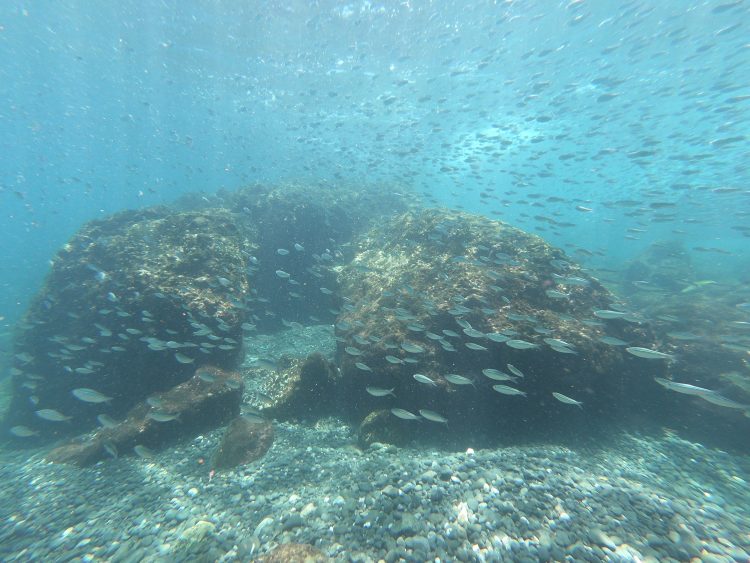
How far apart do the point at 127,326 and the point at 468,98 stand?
34730 millimetres

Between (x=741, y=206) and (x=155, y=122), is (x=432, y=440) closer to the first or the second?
(x=741, y=206)

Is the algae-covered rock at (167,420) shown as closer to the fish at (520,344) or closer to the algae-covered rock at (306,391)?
the algae-covered rock at (306,391)

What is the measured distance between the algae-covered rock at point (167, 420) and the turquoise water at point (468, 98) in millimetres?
644

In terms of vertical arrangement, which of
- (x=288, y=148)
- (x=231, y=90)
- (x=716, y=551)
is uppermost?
(x=288, y=148)

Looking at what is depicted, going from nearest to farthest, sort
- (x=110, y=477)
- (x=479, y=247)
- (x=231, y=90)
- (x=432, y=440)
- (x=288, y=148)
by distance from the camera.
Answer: (x=110, y=477), (x=432, y=440), (x=479, y=247), (x=231, y=90), (x=288, y=148)

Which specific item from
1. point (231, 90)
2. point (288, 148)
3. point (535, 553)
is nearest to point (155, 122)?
point (288, 148)

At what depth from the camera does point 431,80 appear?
2925cm

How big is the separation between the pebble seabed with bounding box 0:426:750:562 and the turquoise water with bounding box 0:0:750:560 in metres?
0.08

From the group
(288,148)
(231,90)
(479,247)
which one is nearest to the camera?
(479,247)

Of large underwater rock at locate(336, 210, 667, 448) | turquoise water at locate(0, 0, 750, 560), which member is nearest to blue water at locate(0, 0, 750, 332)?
turquoise water at locate(0, 0, 750, 560)

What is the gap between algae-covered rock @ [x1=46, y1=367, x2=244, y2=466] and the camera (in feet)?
23.1

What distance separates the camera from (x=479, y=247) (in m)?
10.7

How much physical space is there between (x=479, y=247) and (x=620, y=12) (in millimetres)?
20843

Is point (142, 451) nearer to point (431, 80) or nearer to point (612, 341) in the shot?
point (612, 341)
